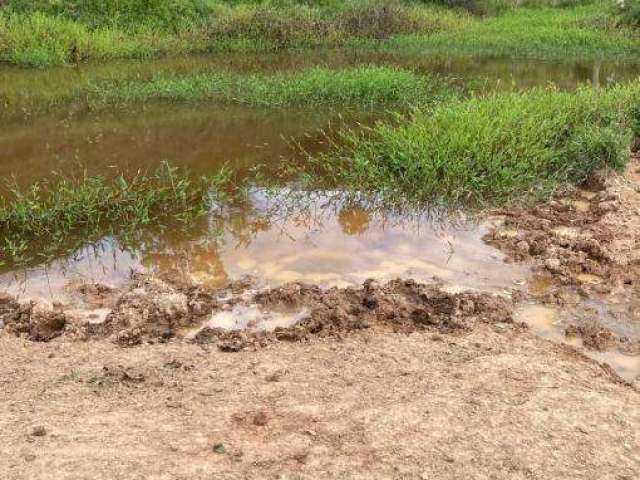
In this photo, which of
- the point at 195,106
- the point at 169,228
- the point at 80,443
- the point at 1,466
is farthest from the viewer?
the point at 195,106

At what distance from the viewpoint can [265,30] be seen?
53.9 ft

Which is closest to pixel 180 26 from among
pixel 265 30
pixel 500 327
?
pixel 265 30

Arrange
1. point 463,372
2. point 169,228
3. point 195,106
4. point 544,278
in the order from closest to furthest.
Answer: point 463,372 → point 544,278 → point 169,228 → point 195,106

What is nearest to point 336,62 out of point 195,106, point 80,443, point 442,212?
point 195,106

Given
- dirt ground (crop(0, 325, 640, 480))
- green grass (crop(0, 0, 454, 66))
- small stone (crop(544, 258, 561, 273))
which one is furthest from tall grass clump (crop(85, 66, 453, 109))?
dirt ground (crop(0, 325, 640, 480))

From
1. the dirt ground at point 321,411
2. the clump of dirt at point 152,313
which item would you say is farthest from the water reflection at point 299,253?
the dirt ground at point 321,411

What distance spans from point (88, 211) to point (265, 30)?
12.0 meters

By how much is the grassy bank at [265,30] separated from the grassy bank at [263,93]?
3039 mm

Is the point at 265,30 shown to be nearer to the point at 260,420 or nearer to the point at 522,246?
the point at 522,246

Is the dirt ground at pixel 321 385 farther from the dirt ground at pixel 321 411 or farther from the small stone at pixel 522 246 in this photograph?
the small stone at pixel 522 246

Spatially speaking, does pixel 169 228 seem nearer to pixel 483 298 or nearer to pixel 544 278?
pixel 483 298

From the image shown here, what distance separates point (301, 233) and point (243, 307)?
1421mm

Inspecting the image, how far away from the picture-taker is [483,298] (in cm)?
438

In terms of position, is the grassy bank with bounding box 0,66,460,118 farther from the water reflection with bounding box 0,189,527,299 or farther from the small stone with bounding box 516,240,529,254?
the small stone with bounding box 516,240,529,254
